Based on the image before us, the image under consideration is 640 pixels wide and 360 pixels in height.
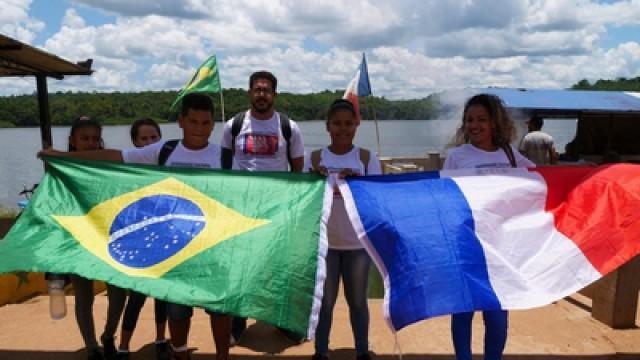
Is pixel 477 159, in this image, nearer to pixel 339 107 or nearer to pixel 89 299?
pixel 339 107

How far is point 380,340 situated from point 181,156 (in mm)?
2119

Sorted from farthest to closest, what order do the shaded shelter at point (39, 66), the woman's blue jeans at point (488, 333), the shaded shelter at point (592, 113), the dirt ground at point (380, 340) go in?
the shaded shelter at point (592, 113) → the shaded shelter at point (39, 66) → the dirt ground at point (380, 340) → the woman's blue jeans at point (488, 333)

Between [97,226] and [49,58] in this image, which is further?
[49,58]

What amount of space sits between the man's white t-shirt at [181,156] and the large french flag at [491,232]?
90cm

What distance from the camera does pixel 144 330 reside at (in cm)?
451

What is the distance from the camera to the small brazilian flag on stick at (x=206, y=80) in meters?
7.15

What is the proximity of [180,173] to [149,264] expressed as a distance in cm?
66

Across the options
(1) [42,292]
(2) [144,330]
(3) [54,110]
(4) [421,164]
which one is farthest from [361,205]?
(3) [54,110]

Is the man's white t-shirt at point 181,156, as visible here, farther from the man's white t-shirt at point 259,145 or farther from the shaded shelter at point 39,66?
the shaded shelter at point 39,66

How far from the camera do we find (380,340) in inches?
171

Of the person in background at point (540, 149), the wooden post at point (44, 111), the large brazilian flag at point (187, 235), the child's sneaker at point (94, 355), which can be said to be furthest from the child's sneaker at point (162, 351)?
the person in background at point (540, 149)

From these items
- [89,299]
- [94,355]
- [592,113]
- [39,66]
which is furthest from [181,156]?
[592,113]

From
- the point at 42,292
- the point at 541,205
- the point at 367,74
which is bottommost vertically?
the point at 42,292

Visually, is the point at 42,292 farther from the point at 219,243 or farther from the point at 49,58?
the point at 219,243
